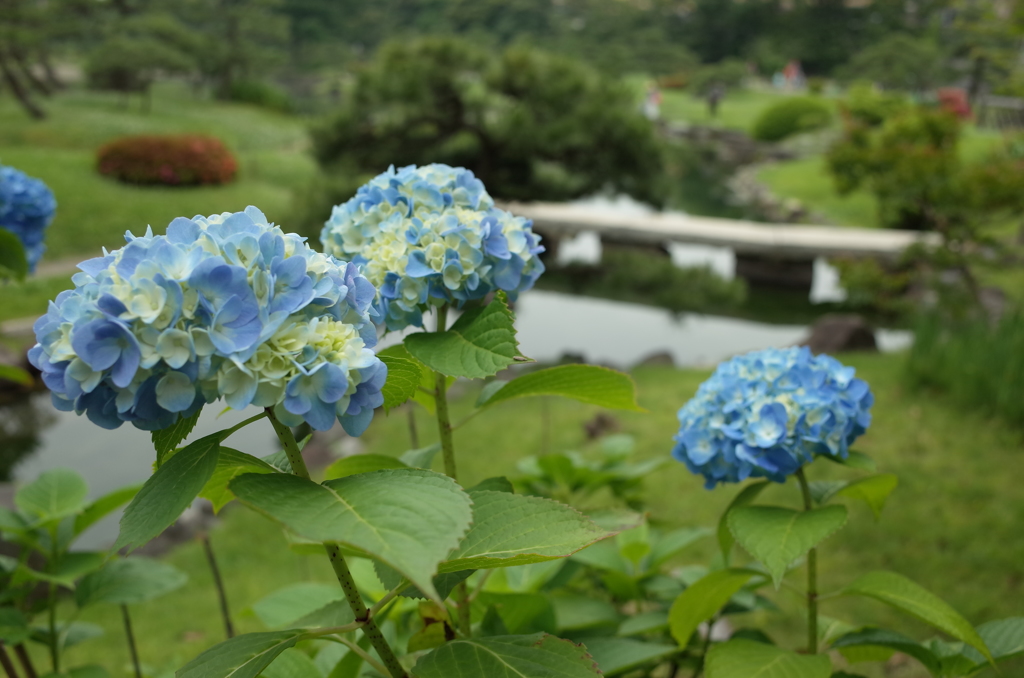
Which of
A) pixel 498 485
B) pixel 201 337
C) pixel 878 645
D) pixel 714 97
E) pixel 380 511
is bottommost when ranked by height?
pixel 714 97

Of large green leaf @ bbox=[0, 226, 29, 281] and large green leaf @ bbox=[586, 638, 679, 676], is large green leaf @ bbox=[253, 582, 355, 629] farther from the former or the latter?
large green leaf @ bbox=[0, 226, 29, 281]

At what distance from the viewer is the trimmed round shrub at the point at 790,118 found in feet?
57.9

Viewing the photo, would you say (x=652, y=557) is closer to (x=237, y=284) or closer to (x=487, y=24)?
(x=237, y=284)

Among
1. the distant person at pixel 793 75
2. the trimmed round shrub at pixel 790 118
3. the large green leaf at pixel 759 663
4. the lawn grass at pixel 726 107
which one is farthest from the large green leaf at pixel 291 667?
the distant person at pixel 793 75

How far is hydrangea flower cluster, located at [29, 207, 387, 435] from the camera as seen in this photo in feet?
2.10

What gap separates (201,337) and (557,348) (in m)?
6.04

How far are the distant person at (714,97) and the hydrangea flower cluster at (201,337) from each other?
23.6 m

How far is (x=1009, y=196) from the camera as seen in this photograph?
5098 mm

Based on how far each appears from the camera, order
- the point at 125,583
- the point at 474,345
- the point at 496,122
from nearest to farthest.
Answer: the point at 474,345 < the point at 125,583 < the point at 496,122

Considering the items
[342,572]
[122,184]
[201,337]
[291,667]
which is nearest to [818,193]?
[122,184]

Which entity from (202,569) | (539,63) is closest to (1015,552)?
(202,569)

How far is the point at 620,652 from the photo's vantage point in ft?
3.92

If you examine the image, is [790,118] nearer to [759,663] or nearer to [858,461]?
[858,461]

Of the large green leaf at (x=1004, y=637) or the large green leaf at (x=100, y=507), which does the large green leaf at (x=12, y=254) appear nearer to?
the large green leaf at (x=100, y=507)
